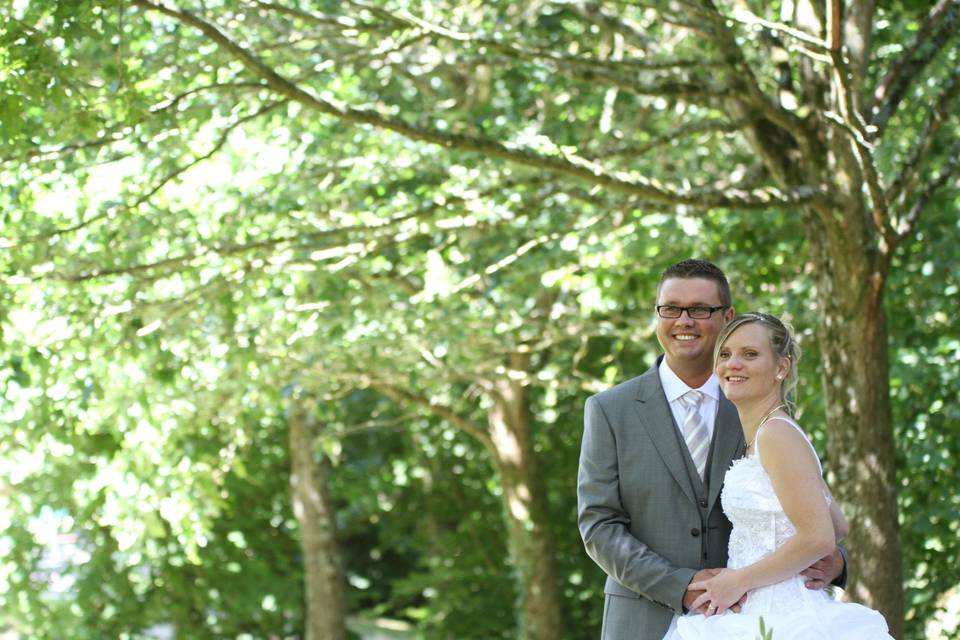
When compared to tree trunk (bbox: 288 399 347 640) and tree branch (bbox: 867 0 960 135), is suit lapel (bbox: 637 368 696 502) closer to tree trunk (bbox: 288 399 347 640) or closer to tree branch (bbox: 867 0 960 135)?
tree branch (bbox: 867 0 960 135)

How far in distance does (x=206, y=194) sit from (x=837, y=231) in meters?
4.05

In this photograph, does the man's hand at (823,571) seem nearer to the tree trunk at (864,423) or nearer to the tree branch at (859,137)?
the tree branch at (859,137)

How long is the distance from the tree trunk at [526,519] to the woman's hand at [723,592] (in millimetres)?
8548

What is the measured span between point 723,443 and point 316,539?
34.5 feet

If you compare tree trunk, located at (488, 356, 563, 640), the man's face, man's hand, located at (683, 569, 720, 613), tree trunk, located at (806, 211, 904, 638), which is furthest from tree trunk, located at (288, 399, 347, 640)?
man's hand, located at (683, 569, 720, 613)

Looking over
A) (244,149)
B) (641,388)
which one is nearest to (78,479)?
(244,149)

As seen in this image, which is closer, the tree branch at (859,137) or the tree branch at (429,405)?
the tree branch at (859,137)

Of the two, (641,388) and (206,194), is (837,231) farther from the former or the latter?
(206,194)

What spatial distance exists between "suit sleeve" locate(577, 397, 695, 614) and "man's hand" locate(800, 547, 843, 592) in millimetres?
76

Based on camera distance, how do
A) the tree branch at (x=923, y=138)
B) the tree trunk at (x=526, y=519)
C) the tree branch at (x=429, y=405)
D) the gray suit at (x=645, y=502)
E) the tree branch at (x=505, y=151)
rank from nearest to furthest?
1. the gray suit at (x=645, y=502)
2. the tree branch at (x=505, y=151)
3. the tree branch at (x=923, y=138)
4. the tree branch at (x=429, y=405)
5. the tree trunk at (x=526, y=519)

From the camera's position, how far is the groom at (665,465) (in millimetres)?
3523

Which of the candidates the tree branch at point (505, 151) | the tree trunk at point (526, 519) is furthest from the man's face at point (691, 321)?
the tree trunk at point (526, 519)

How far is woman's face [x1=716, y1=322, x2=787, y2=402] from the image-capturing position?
3.34 m

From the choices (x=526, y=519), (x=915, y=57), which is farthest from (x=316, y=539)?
(x=915, y=57)
